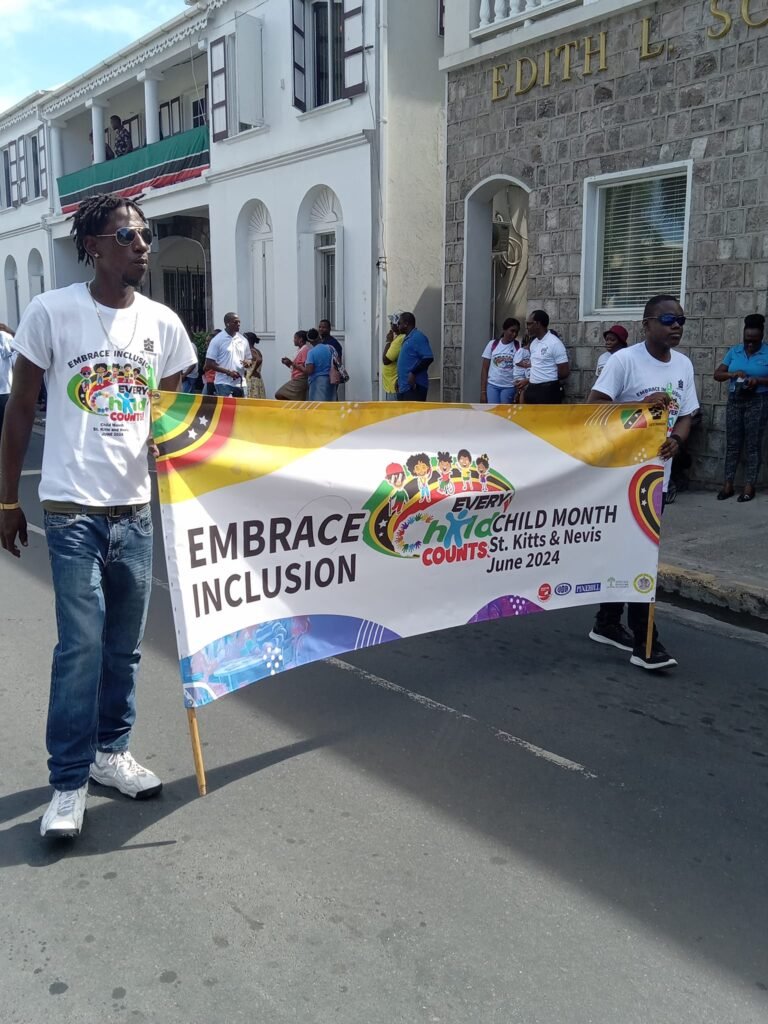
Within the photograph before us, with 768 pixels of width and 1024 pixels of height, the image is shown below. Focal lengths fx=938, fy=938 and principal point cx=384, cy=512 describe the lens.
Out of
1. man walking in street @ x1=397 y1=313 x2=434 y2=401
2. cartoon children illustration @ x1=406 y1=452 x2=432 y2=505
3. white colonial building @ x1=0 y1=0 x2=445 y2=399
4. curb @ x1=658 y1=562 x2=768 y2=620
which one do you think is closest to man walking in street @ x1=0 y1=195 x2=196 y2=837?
cartoon children illustration @ x1=406 y1=452 x2=432 y2=505

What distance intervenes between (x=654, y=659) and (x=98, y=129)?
78.9 feet

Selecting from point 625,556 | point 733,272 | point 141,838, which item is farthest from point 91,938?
point 733,272

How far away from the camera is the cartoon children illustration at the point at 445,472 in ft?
13.8

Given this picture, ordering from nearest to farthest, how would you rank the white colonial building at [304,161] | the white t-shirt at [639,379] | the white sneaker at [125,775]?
1. the white sneaker at [125,775]
2. the white t-shirt at [639,379]
3. the white colonial building at [304,161]

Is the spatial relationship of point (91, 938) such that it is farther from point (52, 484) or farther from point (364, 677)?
point (364, 677)

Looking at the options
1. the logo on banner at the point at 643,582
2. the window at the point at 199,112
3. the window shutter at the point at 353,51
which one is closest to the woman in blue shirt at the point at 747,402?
the logo on banner at the point at 643,582

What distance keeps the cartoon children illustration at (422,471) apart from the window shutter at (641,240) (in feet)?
23.6

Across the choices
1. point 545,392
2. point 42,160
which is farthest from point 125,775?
point 42,160

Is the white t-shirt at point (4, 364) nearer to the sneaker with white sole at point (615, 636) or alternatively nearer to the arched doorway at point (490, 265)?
the arched doorway at point (490, 265)

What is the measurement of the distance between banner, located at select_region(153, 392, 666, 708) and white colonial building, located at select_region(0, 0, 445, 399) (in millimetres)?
10678

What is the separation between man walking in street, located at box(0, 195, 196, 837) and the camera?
10.2 ft

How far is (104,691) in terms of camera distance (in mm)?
3463

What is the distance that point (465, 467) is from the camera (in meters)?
4.30

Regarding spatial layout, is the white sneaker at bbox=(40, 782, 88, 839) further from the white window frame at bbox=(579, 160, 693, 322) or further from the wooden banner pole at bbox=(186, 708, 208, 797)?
the white window frame at bbox=(579, 160, 693, 322)
